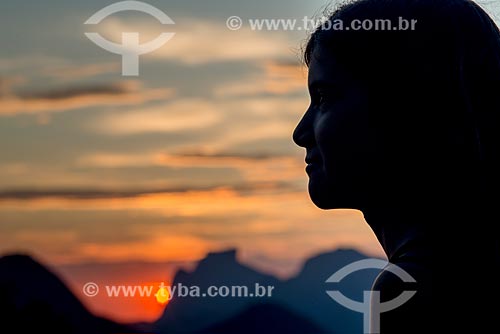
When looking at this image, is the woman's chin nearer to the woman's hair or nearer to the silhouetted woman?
the silhouetted woman

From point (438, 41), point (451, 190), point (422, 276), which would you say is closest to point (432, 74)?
point (438, 41)

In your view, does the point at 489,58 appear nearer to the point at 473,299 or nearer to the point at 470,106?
the point at 470,106

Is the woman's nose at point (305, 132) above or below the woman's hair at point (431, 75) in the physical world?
below

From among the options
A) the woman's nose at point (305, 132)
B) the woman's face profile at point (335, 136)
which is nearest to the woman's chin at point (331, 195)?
the woman's face profile at point (335, 136)

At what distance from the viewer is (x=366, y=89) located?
4.10 m

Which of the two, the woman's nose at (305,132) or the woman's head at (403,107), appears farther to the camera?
the woman's nose at (305,132)

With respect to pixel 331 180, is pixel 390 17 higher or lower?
higher

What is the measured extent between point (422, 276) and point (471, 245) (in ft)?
0.91

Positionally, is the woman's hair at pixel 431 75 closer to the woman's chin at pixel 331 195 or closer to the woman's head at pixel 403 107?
the woman's head at pixel 403 107

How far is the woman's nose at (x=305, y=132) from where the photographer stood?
13.8 ft

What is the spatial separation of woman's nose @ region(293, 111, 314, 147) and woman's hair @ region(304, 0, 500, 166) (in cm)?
26

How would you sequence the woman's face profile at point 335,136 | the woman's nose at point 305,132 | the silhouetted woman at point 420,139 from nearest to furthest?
the silhouetted woman at point 420,139
the woman's face profile at point 335,136
the woman's nose at point 305,132

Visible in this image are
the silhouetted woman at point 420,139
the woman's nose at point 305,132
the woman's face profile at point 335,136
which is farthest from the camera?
the woman's nose at point 305,132

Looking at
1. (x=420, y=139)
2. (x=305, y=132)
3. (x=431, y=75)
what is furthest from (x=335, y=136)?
(x=431, y=75)
